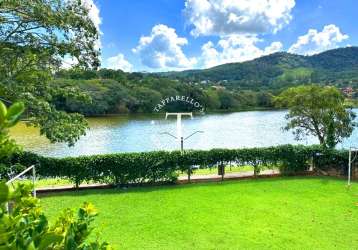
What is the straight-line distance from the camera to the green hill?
5354 inches

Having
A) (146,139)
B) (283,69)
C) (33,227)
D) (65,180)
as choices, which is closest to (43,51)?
(65,180)

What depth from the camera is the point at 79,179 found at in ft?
46.0

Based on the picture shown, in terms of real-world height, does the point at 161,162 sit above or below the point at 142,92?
below

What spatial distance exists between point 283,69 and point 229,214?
153 meters

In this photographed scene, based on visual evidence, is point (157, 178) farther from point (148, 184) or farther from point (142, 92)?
point (142, 92)

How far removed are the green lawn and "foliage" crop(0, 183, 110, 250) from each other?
6.96 metres

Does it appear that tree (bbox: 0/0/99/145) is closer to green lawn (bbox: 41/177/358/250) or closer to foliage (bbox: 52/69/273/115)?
green lawn (bbox: 41/177/358/250)

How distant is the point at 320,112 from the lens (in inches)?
833

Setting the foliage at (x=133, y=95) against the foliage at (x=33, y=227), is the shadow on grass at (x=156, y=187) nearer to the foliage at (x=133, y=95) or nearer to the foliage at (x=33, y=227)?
the foliage at (x=33, y=227)

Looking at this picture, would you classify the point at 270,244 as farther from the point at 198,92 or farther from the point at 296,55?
the point at 296,55

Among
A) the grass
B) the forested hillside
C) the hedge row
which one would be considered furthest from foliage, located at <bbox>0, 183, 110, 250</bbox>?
the grass

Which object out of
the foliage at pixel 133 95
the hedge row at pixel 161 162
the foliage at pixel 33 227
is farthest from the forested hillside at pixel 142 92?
the foliage at pixel 33 227

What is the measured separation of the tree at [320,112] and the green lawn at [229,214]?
667cm

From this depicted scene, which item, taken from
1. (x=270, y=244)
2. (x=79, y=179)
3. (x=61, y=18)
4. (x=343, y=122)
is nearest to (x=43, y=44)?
(x=61, y=18)
